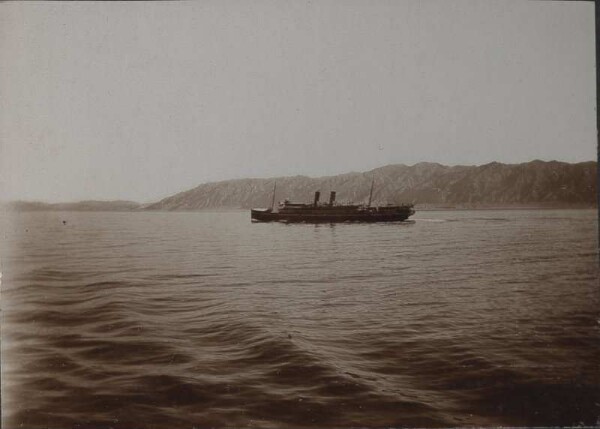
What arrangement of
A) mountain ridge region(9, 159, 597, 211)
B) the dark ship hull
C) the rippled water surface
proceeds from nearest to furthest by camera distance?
the rippled water surface, mountain ridge region(9, 159, 597, 211), the dark ship hull

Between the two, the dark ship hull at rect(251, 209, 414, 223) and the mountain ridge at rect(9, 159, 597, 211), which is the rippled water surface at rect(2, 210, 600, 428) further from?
the dark ship hull at rect(251, 209, 414, 223)

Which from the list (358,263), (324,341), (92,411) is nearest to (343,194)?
(358,263)

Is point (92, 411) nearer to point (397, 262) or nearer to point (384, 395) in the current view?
point (384, 395)

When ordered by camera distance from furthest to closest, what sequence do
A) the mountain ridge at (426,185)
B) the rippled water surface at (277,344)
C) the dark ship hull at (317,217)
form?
the dark ship hull at (317,217) < the mountain ridge at (426,185) < the rippled water surface at (277,344)

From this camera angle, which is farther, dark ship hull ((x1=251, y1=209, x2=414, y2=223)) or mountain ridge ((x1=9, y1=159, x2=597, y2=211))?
dark ship hull ((x1=251, y1=209, x2=414, y2=223))

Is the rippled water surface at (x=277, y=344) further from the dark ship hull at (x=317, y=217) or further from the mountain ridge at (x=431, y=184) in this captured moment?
the dark ship hull at (x=317, y=217)

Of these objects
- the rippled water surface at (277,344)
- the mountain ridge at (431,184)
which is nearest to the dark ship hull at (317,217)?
the mountain ridge at (431,184)

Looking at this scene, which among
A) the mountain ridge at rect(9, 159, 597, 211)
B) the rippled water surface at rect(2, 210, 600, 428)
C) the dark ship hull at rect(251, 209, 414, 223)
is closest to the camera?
the rippled water surface at rect(2, 210, 600, 428)

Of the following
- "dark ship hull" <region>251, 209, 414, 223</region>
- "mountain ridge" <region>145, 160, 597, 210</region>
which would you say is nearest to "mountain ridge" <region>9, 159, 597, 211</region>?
"mountain ridge" <region>145, 160, 597, 210</region>

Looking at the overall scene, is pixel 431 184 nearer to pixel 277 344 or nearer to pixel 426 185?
pixel 426 185
